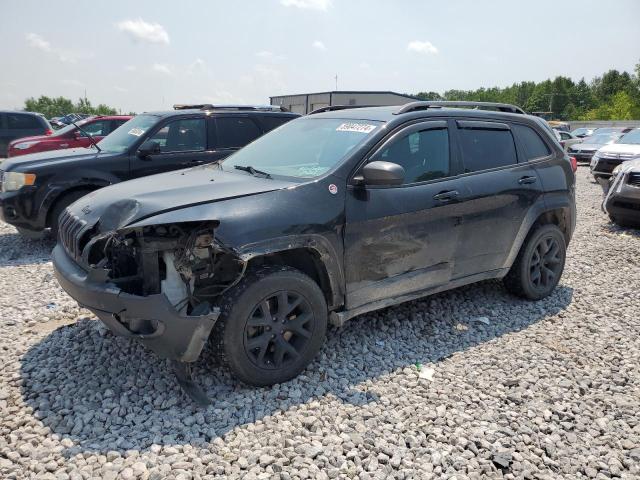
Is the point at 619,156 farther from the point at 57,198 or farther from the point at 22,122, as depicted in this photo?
the point at 22,122

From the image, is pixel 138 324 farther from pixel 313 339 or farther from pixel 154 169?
pixel 154 169

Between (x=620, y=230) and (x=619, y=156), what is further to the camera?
(x=619, y=156)

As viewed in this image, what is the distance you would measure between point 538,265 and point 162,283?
3.70 meters

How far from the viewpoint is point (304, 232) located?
3229 mm

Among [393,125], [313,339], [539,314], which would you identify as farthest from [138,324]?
[539,314]

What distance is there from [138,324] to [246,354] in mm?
682

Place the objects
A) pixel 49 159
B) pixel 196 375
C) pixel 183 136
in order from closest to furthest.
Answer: pixel 196 375 → pixel 49 159 → pixel 183 136

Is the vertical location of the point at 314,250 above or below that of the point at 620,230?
above

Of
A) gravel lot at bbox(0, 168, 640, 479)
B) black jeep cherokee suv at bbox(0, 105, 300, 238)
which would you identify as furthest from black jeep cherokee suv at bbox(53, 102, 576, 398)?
black jeep cherokee suv at bbox(0, 105, 300, 238)

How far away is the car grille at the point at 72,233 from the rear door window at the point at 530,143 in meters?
3.88

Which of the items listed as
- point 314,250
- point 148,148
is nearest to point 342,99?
point 148,148

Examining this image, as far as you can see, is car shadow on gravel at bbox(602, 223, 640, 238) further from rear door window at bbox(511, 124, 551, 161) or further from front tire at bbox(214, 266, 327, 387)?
front tire at bbox(214, 266, 327, 387)

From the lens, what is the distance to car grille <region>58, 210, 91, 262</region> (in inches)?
130

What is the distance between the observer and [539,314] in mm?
4707
